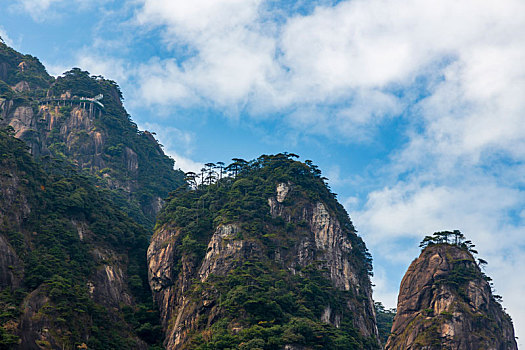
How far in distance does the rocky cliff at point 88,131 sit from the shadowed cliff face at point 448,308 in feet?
178

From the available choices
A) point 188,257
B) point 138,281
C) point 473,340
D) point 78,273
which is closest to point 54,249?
point 78,273

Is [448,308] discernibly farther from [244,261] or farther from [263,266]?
[244,261]

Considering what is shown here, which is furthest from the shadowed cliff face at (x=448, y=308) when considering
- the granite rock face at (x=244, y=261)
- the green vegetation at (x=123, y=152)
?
the green vegetation at (x=123, y=152)

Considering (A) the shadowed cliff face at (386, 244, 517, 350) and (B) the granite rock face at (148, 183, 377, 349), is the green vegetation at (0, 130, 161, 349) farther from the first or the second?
(A) the shadowed cliff face at (386, 244, 517, 350)

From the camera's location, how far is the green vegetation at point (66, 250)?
65.5 meters

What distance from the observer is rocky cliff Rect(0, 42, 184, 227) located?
4594 inches

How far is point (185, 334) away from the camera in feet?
249

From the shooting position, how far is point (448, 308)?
7812 centimetres

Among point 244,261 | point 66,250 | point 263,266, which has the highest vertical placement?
point 244,261

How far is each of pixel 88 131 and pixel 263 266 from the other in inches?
2504

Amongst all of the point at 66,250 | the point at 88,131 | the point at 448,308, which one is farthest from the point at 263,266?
the point at 88,131

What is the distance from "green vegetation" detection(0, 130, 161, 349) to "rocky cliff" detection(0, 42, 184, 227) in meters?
20.4

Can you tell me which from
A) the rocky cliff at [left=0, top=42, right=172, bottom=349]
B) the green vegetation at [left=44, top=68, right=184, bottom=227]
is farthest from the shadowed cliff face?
the green vegetation at [left=44, top=68, right=184, bottom=227]

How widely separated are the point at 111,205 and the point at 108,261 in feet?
55.3
